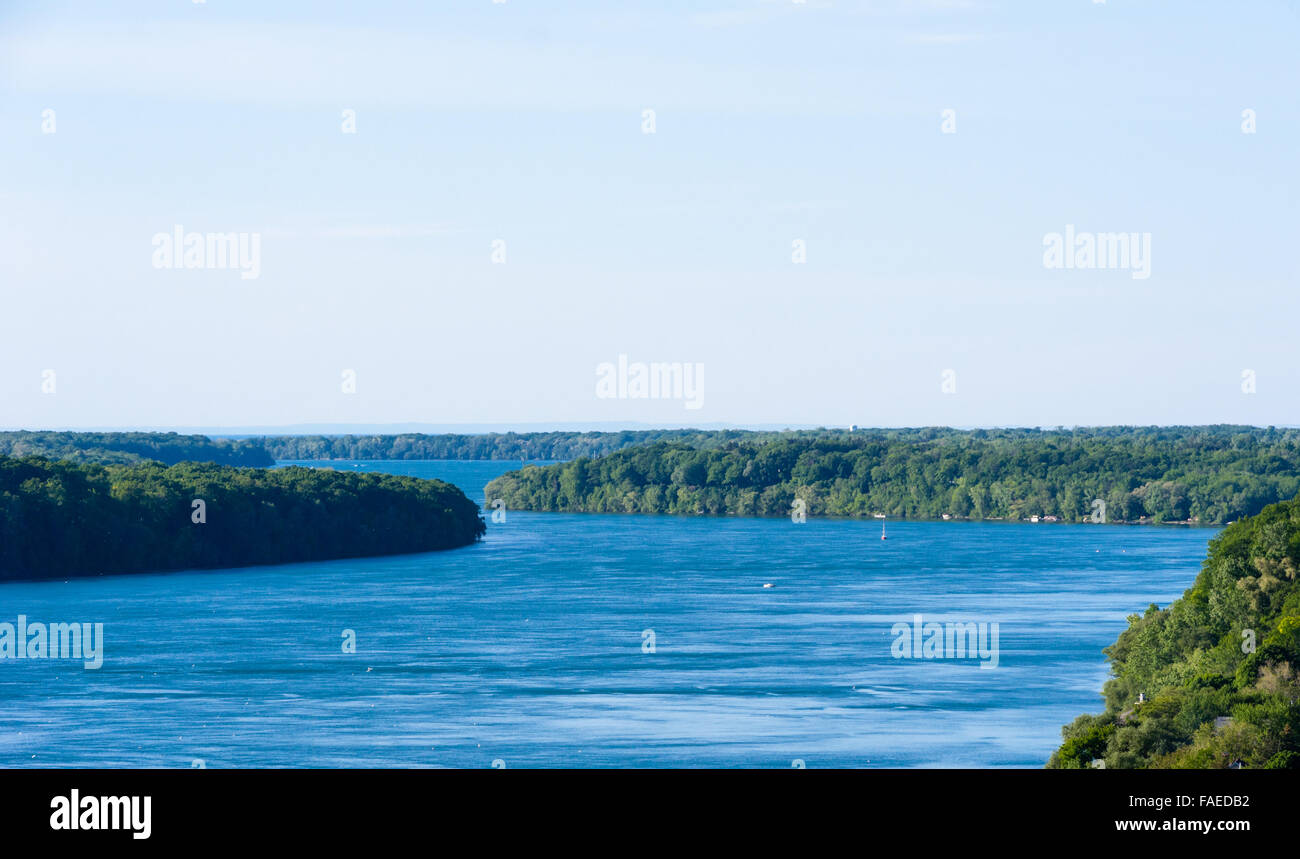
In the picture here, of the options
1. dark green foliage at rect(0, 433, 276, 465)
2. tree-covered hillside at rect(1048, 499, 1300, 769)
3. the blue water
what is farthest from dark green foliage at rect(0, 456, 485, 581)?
tree-covered hillside at rect(1048, 499, 1300, 769)

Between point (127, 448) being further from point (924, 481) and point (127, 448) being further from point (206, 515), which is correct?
point (924, 481)
